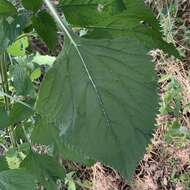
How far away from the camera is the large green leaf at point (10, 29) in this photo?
21.1 inches

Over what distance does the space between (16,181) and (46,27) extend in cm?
19

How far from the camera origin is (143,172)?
177 cm

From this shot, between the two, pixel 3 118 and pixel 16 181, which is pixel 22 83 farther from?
pixel 16 181

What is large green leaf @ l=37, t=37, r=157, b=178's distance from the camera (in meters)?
0.38

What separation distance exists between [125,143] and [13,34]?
0.22m

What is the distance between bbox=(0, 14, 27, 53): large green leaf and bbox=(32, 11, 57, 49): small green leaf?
0.03 metres

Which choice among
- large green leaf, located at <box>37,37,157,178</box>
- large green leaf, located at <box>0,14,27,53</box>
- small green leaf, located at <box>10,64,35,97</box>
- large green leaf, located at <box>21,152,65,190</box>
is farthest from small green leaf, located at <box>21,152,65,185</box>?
large green leaf, located at <box>37,37,157,178</box>

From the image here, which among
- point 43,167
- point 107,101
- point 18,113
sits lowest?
point 43,167

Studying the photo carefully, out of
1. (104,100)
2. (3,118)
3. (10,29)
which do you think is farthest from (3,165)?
(104,100)

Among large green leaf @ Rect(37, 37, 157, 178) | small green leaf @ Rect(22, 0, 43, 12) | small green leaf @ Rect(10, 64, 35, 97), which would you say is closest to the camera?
large green leaf @ Rect(37, 37, 157, 178)

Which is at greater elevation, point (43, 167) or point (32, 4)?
point (32, 4)

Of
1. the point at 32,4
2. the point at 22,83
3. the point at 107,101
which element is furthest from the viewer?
the point at 22,83

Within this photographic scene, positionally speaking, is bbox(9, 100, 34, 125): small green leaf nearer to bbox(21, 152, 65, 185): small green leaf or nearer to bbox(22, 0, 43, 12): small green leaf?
bbox(21, 152, 65, 185): small green leaf

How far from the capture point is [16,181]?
587 millimetres
